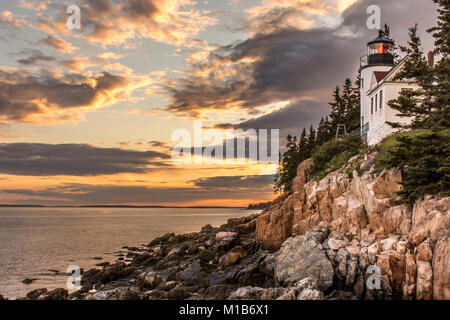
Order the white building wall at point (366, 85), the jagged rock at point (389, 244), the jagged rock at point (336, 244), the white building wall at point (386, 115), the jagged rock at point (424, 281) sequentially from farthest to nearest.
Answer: the white building wall at point (366, 85), the white building wall at point (386, 115), the jagged rock at point (336, 244), the jagged rock at point (389, 244), the jagged rock at point (424, 281)

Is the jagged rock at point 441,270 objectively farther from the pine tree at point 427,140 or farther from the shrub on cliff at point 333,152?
the shrub on cliff at point 333,152

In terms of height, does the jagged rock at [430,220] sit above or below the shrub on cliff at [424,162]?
below

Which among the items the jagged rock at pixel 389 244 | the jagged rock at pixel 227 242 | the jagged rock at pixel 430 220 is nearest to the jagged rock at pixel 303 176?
the jagged rock at pixel 227 242

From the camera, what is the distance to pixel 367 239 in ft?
65.7

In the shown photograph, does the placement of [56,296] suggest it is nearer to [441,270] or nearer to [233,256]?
[233,256]

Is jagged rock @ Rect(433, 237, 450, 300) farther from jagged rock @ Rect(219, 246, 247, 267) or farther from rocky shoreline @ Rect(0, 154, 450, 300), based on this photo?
jagged rock @ Rect(219, 246, 247, 267)

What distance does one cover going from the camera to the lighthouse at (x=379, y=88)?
98.1 ft

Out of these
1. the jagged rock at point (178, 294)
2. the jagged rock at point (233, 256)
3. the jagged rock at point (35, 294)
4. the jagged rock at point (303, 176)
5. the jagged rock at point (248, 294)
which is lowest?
the jagged rock at point (35, 294)

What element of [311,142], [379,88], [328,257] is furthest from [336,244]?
[311,142]

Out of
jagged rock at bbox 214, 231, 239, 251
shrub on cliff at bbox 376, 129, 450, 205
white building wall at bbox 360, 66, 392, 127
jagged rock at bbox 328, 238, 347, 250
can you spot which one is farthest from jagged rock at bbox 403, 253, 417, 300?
white building wall at bbox 360, 66, 392, 127

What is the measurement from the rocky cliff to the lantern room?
15.5 meters

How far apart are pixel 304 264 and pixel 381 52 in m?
26.2
